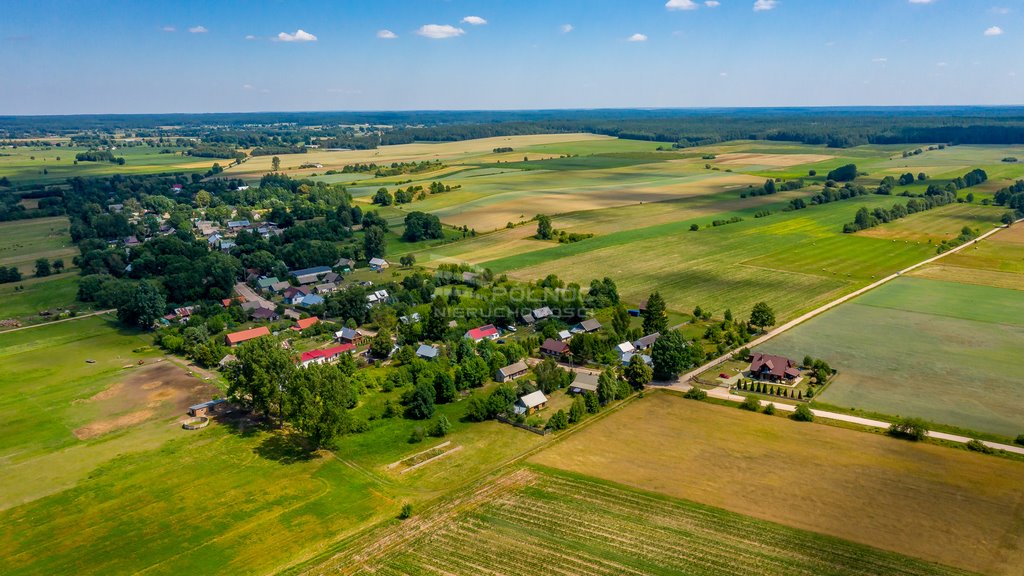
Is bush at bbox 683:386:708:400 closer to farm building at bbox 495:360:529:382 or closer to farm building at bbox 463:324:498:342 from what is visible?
farm building at bbox 495:360:529:382

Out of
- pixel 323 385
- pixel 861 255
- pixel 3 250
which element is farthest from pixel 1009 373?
pixel 3 250

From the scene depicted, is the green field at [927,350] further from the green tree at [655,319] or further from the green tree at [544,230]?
the green tree at [544,230]

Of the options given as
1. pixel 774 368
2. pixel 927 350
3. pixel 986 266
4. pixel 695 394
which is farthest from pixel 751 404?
pixel 986 266

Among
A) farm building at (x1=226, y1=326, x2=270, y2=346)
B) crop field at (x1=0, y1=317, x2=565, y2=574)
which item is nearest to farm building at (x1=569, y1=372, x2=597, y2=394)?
crop field at (x1=0, y1=317, x2=565, y2=574)

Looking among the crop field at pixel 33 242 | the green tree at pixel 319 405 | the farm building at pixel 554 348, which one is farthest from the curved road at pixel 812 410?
the crop field at pixel 33 242

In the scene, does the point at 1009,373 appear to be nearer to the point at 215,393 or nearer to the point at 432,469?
the point at 432,469

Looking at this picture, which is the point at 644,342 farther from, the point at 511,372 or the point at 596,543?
the point at 596,543
